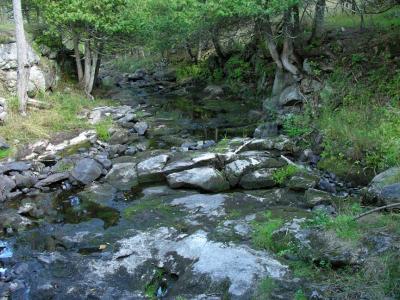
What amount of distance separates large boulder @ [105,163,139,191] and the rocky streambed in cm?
3

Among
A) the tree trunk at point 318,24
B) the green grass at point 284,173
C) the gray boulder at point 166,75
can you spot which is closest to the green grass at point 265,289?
the green grass at point 284,173

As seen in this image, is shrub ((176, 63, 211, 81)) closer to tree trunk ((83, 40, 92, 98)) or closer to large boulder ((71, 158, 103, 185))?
tree trunk ((83, 40, 92, 98))

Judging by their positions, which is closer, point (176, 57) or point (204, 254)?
point (204, 254)

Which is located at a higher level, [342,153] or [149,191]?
[342,153]

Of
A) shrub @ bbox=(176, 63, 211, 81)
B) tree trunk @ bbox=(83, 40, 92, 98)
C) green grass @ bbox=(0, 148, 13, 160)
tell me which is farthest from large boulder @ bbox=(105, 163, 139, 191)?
shrub @ bbox=(176, 63, 211, 81)

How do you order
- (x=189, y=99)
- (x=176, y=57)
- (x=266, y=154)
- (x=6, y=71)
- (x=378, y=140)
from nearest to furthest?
1. (x=378, y=140)
2. (x=266, y=154)
3. (x=6, y=71)
4. (x=189, y=99)
5. (x=176, y=57)

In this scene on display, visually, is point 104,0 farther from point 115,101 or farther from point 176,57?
point 176,57

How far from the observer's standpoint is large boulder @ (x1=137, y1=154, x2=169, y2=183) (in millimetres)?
11109

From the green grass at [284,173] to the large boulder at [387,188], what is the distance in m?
2.25

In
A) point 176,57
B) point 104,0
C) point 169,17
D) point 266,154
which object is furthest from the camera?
point 176,57

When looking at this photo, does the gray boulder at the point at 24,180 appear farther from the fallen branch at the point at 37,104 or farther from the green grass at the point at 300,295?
the green grass at the point at 300,295

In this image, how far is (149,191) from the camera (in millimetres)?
10547

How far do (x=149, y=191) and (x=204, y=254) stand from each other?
3876mm

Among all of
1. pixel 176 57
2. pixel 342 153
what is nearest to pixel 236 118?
pixel 342 153
